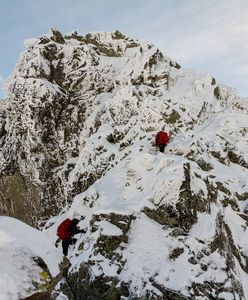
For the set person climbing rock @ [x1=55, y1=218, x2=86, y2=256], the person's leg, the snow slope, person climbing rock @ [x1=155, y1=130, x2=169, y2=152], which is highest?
person climbing rock @ [x1=155, y1=130, x2=169, y2=152]

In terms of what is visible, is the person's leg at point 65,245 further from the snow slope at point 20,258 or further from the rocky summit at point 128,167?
the snow slope at point 20,258

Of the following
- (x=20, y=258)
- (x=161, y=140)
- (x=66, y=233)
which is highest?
(x=161, y=140)

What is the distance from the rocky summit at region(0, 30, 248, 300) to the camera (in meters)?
14.9

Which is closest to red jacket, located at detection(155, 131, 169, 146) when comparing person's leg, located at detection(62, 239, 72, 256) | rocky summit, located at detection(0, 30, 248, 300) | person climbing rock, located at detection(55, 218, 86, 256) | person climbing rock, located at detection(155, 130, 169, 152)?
person climbing rock, located at detection(155, 130, 169, 152)

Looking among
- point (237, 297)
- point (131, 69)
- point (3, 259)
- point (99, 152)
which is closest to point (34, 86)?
point (131, 69)

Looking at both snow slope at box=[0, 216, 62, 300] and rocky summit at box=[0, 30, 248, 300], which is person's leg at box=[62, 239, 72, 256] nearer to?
rocky summit at box=[0, 30, 248, 300]

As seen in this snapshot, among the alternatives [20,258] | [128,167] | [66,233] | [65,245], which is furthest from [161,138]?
[20,258]

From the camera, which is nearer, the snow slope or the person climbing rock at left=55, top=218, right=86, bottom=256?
the snow slope

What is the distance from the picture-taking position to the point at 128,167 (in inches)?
836

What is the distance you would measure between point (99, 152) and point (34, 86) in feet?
66.8

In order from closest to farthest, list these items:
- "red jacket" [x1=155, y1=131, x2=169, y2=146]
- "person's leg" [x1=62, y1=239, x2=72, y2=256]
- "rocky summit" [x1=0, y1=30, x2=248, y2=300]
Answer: "rocky summit" [x1=0, y1=30, x2=248, y2=300] < "person's leg" [x1=62, y1=239, x2=72, y2=256] < "red jacket" [x1=155, y1=131, x2=169, y2=146]

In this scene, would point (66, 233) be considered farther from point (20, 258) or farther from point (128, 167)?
point (20, 258)

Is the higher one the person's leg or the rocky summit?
the rocky summit

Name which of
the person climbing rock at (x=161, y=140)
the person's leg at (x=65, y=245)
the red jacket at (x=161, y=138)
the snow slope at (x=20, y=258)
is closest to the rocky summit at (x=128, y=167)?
→ the person's leg at (x=65, y=245)
